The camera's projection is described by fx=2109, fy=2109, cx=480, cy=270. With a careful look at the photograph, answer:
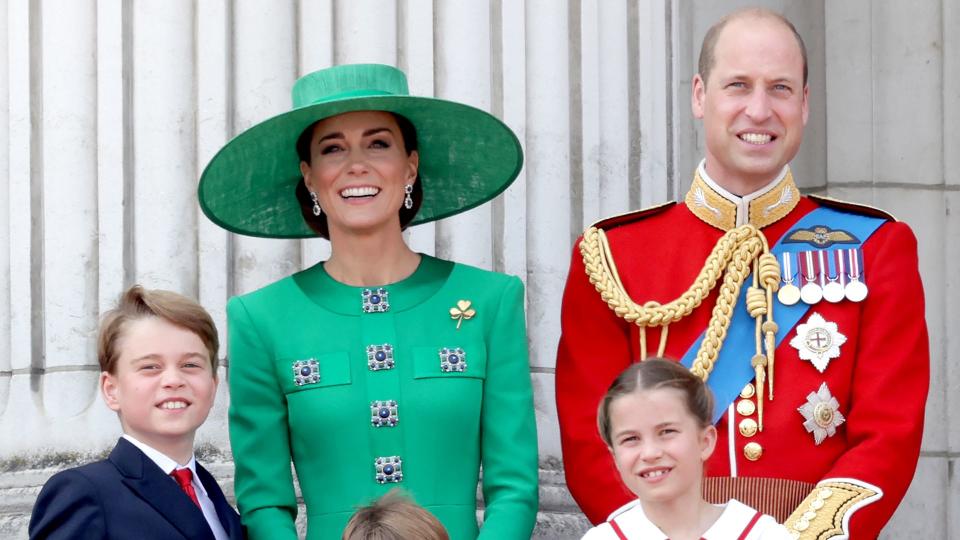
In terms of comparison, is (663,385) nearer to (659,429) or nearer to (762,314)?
(659,429)

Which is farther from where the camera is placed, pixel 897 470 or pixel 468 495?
pixel 468 495

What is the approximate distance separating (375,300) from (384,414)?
11.2 inches

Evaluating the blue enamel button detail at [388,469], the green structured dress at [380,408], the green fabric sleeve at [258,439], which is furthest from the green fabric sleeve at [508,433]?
the green fabric sleeve at [258,439]

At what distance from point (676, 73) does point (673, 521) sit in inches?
94.0

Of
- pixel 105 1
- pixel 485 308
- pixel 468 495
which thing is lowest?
pixel 468 495

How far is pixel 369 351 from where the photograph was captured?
4.87 m

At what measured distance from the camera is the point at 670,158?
20.3 feet

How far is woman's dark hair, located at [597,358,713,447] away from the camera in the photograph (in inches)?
166

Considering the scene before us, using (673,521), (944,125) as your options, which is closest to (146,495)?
(673,521)

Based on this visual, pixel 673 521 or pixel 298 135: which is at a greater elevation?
pixel 298 135

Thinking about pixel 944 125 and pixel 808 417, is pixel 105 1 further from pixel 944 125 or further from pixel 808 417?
pixel 944 125

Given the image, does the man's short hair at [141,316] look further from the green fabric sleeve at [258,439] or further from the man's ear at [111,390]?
the green fabric sleeve at [258,439]

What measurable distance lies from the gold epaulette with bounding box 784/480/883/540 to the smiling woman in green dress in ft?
2.25

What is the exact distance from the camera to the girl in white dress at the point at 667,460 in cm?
416
